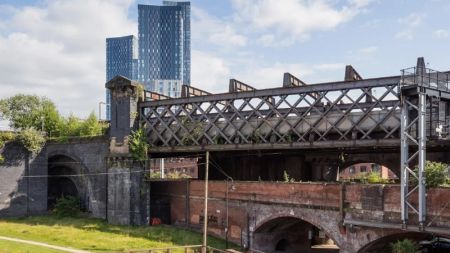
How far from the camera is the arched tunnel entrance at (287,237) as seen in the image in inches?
1066

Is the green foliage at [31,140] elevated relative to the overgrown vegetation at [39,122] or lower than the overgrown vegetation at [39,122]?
lower

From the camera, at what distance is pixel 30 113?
49406 mm

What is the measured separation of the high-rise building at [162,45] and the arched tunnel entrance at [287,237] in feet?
555

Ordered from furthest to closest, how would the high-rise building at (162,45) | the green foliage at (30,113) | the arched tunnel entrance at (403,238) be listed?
the high-rise building at (162,45), the green foliage at (30,113), the arched tunnel entrance at (403,238)

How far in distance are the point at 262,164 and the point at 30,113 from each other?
2746 cm

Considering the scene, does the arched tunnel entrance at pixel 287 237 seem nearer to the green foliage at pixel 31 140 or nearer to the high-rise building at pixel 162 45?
the green foliage at pixel 31 140

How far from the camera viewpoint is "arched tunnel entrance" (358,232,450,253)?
2149 centimetres

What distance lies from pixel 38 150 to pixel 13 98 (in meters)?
15.6

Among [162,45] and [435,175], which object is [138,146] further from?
[162,45]

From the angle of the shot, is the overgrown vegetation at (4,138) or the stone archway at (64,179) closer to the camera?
the overgrown vegetation at (4,138)

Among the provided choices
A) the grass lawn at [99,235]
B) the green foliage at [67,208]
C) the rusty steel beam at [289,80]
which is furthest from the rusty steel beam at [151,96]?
the green foliage at [67,208]

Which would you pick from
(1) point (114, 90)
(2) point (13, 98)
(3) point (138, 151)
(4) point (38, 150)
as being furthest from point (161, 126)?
(2) point (13, 98)

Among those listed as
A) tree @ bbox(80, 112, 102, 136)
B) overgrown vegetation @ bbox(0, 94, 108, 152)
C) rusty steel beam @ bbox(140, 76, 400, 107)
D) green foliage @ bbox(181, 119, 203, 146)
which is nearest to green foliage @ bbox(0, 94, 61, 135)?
overgrown vegetation @ bbox(0, 94, 108, 152)

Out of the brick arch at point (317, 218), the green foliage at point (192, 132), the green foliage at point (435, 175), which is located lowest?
the brick arch at point (317, 218)
